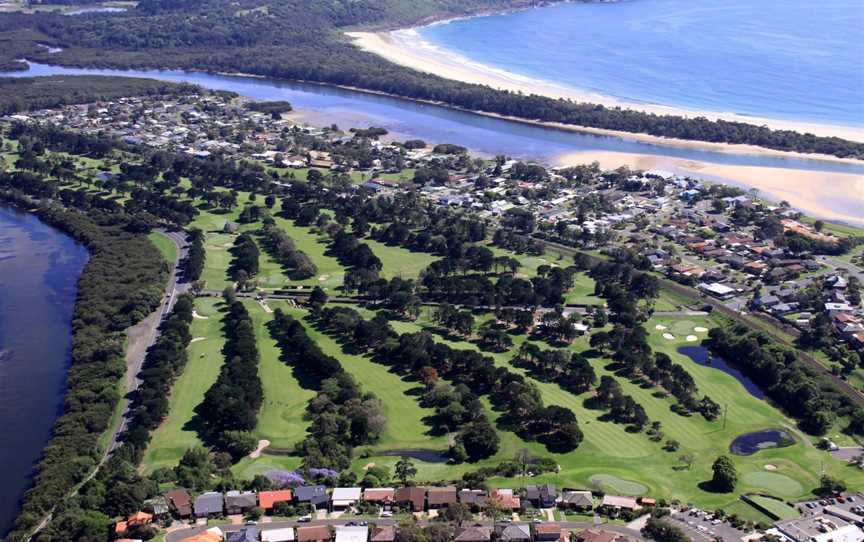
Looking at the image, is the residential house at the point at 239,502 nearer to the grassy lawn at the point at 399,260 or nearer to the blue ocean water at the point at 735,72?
the grassy lawn at the point at 399,260

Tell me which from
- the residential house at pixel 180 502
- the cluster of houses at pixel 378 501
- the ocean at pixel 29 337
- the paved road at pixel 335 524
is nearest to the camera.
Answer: the paved road at pixel 335 524

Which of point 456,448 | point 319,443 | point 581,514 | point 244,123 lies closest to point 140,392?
point 319,443

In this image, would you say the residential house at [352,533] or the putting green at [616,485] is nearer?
the residential house at [352,533]

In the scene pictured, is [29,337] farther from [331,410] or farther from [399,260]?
[399,260]

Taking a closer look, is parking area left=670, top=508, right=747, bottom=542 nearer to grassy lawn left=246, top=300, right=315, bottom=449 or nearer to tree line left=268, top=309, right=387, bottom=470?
tree line left=268, top=309, right=387, bottom=470

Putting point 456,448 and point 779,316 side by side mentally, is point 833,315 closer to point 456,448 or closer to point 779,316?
point 779,316

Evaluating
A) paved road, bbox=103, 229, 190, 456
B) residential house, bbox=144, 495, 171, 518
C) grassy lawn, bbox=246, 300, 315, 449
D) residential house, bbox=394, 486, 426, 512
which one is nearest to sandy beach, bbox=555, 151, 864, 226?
paved road, bbox=103, 229, 190, 456

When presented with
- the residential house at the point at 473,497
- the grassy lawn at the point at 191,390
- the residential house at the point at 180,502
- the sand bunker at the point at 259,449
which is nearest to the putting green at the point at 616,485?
the residential house at the point at 473,497
